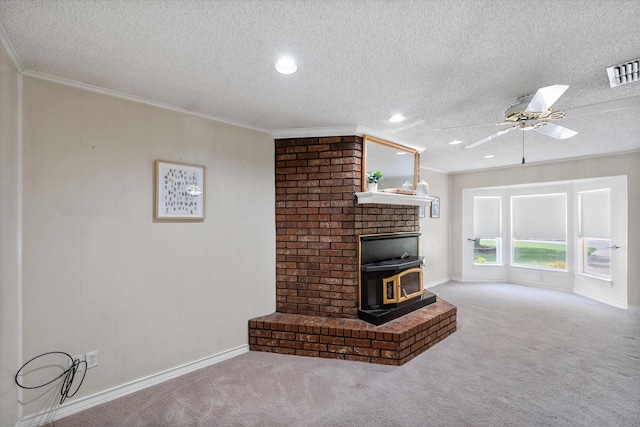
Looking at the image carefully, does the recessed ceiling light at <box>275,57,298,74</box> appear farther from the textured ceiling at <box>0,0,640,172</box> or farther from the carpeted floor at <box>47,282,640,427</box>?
the carpeted floor at <box>47,282,640,427</box>

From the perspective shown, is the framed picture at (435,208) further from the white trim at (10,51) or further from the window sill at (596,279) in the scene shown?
the white trim at (10,51)

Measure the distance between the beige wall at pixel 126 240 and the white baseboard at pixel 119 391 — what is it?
4cm

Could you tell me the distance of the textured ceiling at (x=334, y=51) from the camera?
1431mm

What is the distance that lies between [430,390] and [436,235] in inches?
161

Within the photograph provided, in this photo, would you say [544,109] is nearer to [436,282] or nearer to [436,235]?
[436,235]

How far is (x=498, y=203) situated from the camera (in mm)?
6402

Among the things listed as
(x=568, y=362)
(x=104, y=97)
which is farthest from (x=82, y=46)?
(x=568, y=362)

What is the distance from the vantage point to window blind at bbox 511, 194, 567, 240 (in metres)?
5.71

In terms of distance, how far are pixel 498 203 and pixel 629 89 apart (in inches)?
172

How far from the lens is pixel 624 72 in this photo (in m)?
1.92

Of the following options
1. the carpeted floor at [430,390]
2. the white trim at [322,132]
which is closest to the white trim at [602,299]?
the carpeted floor at [430,390]

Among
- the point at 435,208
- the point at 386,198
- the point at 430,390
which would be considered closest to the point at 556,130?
the point at 386,198

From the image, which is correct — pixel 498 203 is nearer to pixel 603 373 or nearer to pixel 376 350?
pixel 603 373

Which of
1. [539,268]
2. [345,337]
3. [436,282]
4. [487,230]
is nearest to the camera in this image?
[345,337]
